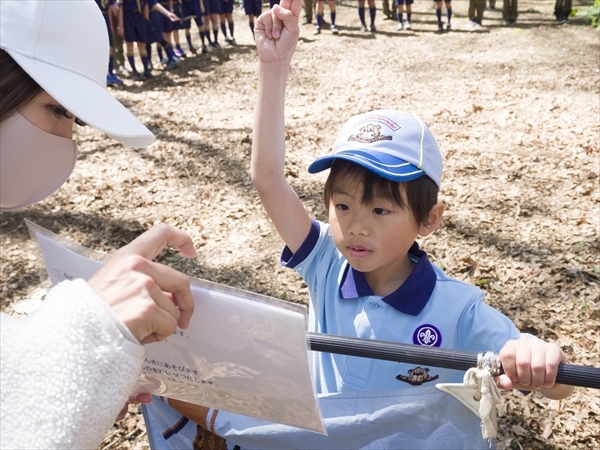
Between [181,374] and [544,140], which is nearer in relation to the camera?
[181,374]

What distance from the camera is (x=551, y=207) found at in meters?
5.24

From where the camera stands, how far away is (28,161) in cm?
193

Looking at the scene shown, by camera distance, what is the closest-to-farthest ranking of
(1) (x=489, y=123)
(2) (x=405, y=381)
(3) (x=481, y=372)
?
(3) (x=481, y=372) → (2) (x=405, y=381) → (1) (x=489, y=123)

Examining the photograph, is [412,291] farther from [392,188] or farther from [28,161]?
[28,161]

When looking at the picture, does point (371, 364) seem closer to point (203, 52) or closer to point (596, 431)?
point (596, 431)

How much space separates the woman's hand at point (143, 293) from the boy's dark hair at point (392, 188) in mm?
866

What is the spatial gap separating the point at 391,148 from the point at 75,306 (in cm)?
117

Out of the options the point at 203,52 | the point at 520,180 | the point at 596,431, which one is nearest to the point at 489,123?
the point at 520,180

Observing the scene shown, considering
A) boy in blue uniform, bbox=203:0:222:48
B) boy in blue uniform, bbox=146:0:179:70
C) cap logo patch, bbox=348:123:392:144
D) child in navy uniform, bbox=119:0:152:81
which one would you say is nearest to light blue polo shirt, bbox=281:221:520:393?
cap logo patch, bbox=348:123:392:144

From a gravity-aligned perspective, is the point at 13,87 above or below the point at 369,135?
above

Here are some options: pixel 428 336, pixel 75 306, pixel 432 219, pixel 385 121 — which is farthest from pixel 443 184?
pixel 75 306

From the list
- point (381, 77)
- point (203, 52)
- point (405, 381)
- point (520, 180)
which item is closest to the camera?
point (405, 381)

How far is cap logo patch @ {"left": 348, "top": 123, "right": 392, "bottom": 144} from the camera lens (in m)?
1.90

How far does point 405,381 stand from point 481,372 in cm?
49
